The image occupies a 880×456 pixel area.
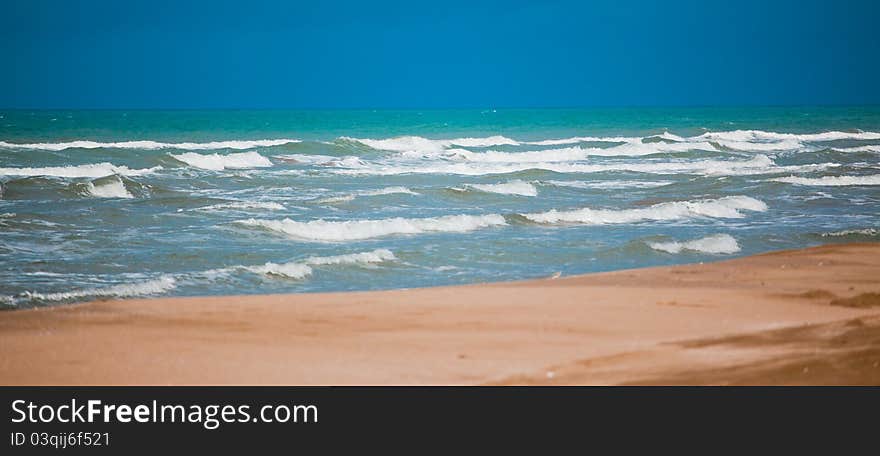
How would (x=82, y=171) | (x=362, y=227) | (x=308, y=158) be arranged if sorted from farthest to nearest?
1. (x=308, y=158)
2. (x=82, y=171)
3. (x=362, y=227)

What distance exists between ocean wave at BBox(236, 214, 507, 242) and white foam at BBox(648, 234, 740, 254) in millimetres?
3354

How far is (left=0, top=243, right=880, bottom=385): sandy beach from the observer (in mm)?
5426

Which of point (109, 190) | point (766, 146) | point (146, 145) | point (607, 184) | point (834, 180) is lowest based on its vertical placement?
point (834, 180)

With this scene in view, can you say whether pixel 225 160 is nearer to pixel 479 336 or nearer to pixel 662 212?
pixel 662 212

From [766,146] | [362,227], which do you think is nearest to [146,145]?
[766,146]

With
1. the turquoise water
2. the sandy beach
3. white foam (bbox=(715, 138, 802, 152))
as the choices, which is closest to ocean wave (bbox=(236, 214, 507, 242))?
the turquoise water

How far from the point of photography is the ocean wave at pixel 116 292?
9.11 m

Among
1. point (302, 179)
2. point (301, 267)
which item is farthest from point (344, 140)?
point (301, 267)

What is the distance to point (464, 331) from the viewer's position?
273 inches

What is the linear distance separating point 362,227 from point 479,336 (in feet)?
27.2

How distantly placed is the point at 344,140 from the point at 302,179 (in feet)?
46.8

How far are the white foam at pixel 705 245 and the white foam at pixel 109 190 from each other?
1208 cm

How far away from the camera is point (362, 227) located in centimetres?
1483
